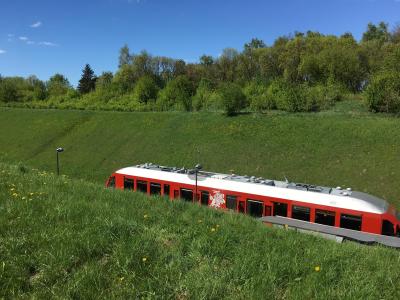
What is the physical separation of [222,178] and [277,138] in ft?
49.2

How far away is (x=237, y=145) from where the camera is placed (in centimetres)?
3291

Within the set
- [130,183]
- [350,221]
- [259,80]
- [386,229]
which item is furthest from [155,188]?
[259,80]

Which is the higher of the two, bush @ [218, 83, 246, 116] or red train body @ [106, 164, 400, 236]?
bush @ [218, 83, 246, 116]

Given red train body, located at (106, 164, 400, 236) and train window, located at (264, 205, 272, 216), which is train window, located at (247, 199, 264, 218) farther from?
train window, located at (264, 205, 272, 216)

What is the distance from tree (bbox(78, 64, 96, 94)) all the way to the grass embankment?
302ft

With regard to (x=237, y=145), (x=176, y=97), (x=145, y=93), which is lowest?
(x=237, y=145)

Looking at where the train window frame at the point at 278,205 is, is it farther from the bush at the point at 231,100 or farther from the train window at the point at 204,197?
the bush at the point at 231,100

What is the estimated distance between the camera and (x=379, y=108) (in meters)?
34.3

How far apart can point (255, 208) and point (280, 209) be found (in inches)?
44.6

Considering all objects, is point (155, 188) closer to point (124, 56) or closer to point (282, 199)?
point (282, 199)

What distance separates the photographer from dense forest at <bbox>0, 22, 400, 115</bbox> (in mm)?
39125

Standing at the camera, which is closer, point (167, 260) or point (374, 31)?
point (167, 260)

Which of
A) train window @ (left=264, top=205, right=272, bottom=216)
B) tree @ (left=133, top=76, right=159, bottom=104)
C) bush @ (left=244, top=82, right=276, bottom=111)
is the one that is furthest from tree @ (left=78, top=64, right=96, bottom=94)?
train window @ (left=264, top=205, right=272, bottom=216)

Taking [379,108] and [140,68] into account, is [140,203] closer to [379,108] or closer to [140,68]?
[379,108]
